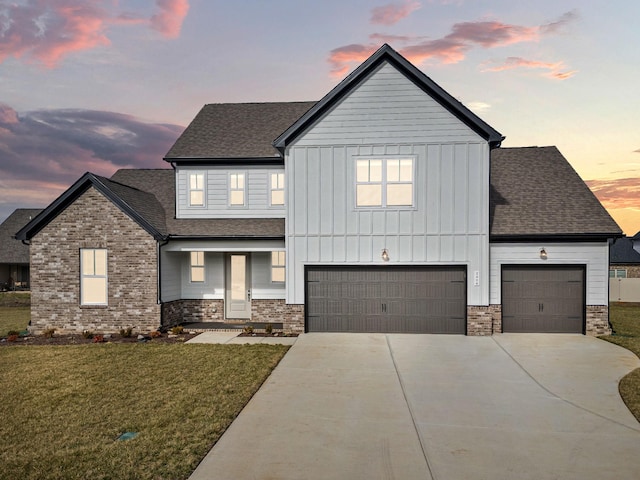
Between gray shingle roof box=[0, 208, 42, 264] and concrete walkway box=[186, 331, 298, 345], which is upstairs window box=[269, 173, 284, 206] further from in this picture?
gray shingle roof box=[0, 208, 42, 264]

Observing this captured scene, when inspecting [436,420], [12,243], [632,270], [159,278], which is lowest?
[436,420]

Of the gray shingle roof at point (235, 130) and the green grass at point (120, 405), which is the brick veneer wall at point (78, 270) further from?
the gray shingle roof at point (235, 130)

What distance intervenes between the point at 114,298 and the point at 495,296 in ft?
43.8

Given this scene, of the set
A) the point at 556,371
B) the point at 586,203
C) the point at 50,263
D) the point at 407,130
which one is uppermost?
→ the point at 407,130

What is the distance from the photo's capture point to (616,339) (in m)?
13.0

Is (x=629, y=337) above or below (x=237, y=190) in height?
below

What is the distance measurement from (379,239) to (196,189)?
25.0 feet

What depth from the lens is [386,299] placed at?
45.3ft

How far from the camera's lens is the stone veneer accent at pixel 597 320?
13.6 meters

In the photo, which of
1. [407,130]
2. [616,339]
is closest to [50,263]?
[407,130]

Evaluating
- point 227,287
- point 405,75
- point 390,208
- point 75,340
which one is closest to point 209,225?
point 227,287

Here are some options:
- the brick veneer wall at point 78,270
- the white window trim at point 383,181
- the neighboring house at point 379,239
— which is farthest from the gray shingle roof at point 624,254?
the brick veneer wall at point 78,270

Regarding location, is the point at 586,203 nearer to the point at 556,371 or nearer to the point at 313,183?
the point at 556,371

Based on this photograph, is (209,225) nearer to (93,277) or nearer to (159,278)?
(159,278)
